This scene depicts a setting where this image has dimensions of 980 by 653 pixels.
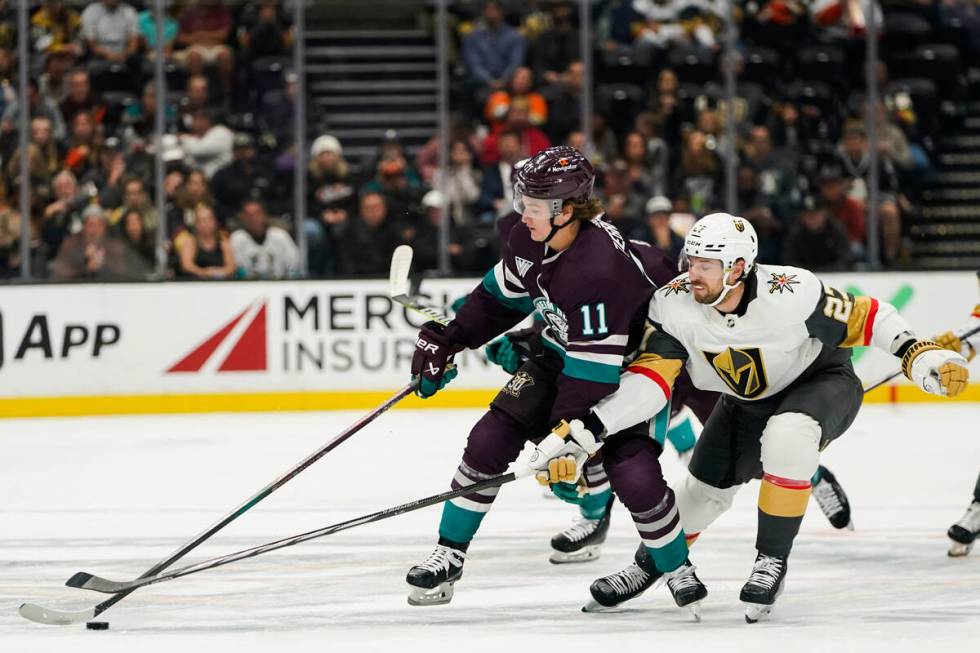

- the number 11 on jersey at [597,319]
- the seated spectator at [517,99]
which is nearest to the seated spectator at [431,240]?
the seated spectator at [517,99]

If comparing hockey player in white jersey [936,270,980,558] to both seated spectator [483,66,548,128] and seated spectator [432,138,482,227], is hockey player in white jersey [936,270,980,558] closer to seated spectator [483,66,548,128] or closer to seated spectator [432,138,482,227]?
seated spectator [432,138,482,227]

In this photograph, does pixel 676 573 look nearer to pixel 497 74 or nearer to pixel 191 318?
pixel 191 318

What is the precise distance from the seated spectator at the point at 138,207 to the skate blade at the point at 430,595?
5122 millimetres

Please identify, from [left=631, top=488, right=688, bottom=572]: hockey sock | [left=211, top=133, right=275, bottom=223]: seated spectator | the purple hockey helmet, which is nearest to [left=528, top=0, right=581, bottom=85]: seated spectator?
[left=211, top=133, right=275, bottom=223]: seated spectator

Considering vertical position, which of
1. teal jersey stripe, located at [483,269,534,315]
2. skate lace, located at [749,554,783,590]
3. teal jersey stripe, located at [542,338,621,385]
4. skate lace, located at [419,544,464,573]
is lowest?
skate lace, located at [419,544,464,573]

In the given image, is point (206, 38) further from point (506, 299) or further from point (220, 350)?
point (506, 299)

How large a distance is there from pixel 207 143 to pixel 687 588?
6.19 m

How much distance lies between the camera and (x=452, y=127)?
9.65m

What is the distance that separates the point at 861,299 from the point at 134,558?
2.43 m

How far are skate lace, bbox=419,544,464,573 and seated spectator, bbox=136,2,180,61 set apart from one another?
6.11 metres

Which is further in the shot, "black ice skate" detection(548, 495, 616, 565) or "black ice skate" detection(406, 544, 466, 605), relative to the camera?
"black ice skate" detection(548, 495, 616, 565)

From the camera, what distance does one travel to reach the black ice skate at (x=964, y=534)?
4.99 m

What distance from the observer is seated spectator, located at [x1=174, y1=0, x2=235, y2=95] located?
32.8ft

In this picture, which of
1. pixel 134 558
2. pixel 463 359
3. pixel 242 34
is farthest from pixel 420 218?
pixel 134 558
